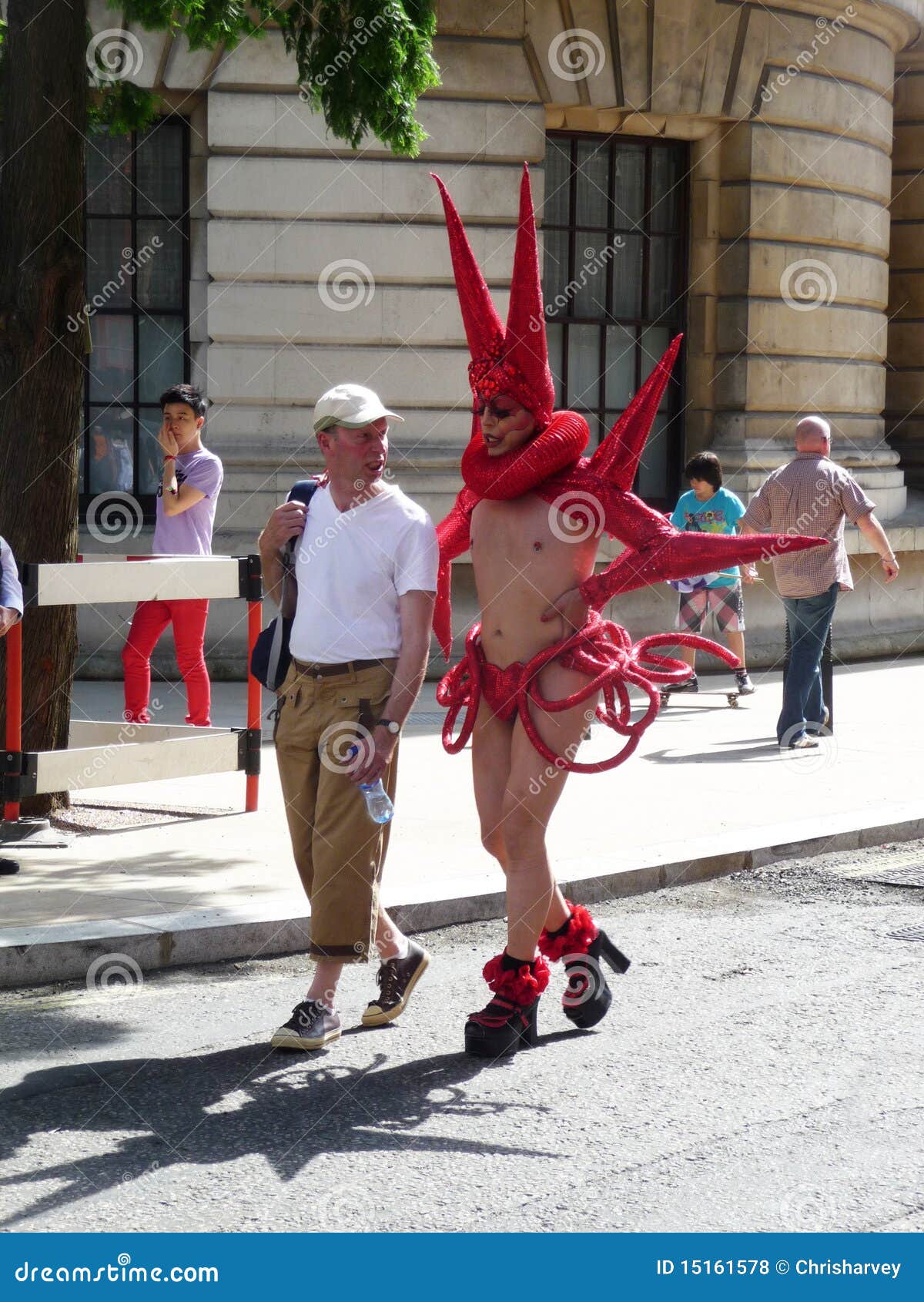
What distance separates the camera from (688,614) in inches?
492

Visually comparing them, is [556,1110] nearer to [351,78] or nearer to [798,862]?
[798,862]

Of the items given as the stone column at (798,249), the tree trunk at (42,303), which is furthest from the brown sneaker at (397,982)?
the stone column at (798,249)

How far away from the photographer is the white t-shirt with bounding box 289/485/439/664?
4910mm

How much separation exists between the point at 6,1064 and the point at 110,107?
662 centimetres

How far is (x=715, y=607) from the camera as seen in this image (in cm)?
1238

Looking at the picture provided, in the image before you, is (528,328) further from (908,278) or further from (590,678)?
(908,278)

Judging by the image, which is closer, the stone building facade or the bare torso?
the bare torso

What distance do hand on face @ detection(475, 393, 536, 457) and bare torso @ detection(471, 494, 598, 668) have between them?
158mm

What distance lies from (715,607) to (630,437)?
289 inches

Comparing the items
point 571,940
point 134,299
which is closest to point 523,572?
point 571,940

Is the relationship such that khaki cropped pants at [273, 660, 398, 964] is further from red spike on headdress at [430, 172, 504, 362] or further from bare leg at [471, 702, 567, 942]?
red spike on headdress at [430, 172, 504, 362]

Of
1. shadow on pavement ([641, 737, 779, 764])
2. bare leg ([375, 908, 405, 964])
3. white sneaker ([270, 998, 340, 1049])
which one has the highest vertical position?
bare leg ([375, 908, 405, 964])

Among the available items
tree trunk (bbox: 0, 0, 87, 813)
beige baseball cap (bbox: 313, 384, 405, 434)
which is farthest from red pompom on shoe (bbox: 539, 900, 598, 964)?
tree trunk (bbox: 0, 0, 87, 813)

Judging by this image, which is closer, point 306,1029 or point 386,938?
point 306,1029
